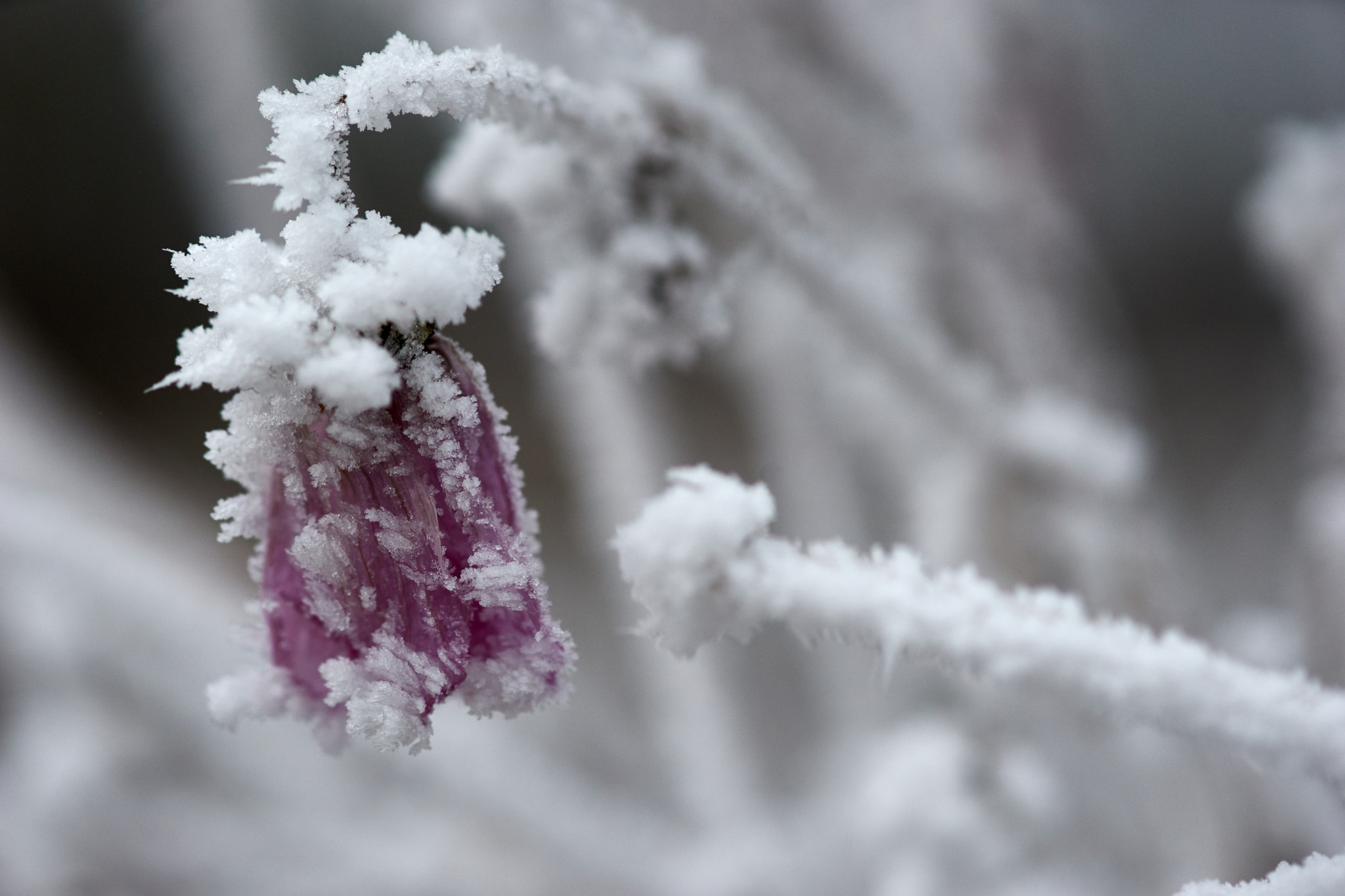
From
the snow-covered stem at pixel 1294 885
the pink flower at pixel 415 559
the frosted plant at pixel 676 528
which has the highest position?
the frosted plant at pixel 676 528

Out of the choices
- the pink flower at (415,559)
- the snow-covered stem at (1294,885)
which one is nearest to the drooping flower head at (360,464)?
the pink flower at (415,559)

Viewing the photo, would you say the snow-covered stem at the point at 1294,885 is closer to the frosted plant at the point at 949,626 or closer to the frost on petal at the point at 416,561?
the frosted plant at the point at 949,626

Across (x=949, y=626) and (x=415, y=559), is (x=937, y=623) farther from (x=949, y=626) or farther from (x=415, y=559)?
(x=415, y=559)

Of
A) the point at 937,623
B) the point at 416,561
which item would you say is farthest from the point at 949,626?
the point at 416,561

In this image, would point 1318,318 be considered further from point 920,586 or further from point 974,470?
point 920,586

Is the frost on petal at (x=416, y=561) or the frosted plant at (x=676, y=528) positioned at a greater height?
the frosted plant at (x=676, y=528)
